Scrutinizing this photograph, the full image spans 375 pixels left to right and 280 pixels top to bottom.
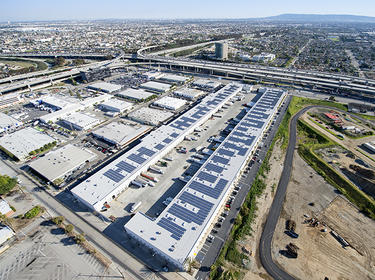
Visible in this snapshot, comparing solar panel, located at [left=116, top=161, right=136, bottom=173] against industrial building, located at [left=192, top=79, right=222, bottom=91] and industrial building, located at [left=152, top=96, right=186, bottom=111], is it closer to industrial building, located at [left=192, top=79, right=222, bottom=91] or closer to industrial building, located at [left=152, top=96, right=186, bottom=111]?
industrial building, located at [left=152, top=96, right=186, bottom=111]

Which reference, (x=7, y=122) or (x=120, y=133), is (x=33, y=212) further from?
(x=7, y=122)

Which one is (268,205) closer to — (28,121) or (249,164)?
(249,164)

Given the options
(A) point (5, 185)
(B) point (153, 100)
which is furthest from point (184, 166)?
(B) point (153, 100)

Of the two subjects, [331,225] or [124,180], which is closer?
[331,225]

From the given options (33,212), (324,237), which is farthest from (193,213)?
(33,212)

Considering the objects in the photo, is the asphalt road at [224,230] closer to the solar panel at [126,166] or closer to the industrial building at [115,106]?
the solar panel at [126,166]
